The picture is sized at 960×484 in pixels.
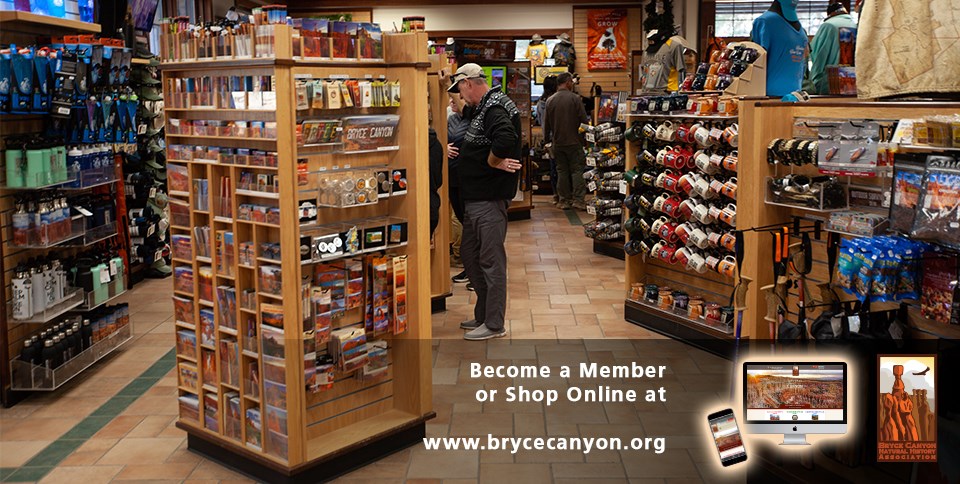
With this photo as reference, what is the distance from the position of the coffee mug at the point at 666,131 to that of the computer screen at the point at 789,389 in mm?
3125

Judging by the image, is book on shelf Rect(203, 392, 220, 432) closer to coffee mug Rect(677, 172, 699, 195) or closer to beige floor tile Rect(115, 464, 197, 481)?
beige floor tile Rect(115, 464, 197, 481)

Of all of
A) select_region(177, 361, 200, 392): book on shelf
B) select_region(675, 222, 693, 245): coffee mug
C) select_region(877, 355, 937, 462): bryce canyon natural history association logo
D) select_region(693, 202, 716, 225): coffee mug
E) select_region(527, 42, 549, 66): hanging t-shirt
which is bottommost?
select_region(177, 361, 200, 392): book on shelf

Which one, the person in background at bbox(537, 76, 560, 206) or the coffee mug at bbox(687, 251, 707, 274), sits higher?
the person in background at bbox(537, 76, 560, 206)

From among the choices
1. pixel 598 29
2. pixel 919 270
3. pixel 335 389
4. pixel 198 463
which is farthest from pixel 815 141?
pixel 598 29

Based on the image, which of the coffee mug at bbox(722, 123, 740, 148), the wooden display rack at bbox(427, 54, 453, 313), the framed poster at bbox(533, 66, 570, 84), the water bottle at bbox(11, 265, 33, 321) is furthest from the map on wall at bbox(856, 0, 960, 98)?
the framed poster at bbox(533, 66, 570, 84)

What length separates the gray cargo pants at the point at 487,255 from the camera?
19.6 ft

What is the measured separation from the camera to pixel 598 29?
1570 centimetres

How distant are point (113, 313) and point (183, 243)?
88.0 inches

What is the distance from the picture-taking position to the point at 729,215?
18.2ft

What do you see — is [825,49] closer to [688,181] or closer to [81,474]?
[688,181]

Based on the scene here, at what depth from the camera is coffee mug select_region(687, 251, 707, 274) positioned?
5.95 meters

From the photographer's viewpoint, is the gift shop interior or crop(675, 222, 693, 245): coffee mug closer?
the gift shop interior

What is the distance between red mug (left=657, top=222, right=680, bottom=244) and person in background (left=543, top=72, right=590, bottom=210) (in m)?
5.96

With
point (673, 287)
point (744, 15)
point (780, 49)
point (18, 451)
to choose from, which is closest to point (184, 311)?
point (18, 451)
